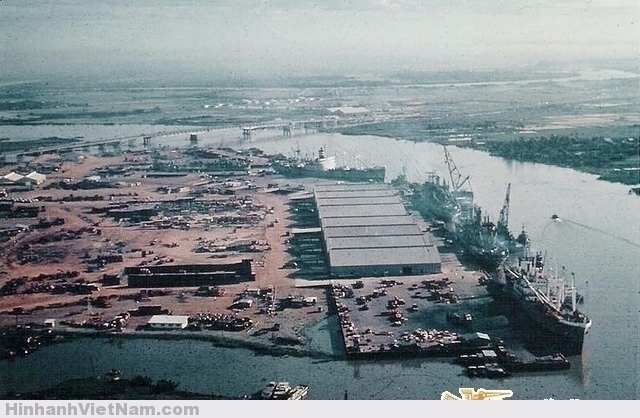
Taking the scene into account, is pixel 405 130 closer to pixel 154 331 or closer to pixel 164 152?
pixel 164 152

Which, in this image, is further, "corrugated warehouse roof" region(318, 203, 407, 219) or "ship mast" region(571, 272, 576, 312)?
"corrugated warehouse roof" region(318, 203, 407, 219)

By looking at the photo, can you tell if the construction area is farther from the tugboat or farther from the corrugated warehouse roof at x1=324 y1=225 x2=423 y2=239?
the tugboat

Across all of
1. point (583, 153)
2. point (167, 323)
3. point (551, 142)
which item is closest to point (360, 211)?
point (167, 323)

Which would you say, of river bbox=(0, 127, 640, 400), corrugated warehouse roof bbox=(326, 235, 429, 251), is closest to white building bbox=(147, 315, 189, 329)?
river bbox=(0, 127, 640, 400)

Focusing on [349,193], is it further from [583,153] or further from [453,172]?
[583,153]

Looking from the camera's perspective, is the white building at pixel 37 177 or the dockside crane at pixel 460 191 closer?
the white building at pixel 37 177

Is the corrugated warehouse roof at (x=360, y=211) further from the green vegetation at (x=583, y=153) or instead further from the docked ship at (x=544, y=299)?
the green vegetation at (x=583, y=153)

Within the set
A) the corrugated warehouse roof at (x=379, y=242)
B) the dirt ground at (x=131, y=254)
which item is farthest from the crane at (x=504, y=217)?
the dirt ground at (x=131, y=254)
